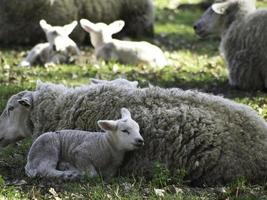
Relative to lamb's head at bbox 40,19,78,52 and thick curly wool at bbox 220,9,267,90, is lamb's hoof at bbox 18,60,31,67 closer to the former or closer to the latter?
lamb's head at bbox 40,19,78,52

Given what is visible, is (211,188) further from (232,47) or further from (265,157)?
(232,47)

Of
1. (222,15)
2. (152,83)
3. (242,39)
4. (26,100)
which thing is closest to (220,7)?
(222,15)

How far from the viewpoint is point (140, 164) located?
23.5ft

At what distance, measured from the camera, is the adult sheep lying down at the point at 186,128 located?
6926mm

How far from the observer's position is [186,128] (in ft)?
23.3

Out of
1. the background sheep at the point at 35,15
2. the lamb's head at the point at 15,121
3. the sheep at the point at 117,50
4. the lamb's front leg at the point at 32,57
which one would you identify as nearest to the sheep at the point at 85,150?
the lamb's head at the point at 15,121

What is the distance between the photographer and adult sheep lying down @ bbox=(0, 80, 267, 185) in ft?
22.7

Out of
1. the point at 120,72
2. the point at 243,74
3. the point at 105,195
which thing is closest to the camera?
the point at 105,195

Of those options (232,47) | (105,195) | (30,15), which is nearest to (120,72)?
(232,47)

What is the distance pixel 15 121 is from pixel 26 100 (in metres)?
0.31

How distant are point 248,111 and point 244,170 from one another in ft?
2.21

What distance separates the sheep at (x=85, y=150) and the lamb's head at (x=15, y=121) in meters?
1.01

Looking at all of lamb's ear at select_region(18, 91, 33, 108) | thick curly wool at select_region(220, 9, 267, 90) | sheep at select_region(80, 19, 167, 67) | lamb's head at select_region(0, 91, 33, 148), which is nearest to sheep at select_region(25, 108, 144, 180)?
lamb's ear at select_region(18, 91, 33, 108)

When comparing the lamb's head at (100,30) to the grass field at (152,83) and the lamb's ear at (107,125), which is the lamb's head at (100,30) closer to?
the grass field at (152,83)
